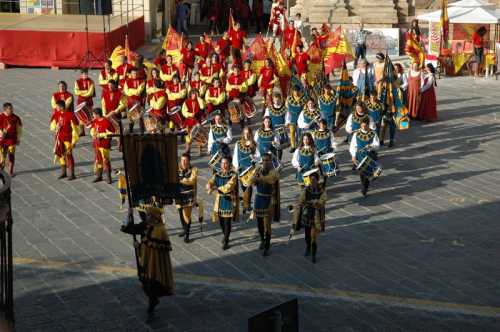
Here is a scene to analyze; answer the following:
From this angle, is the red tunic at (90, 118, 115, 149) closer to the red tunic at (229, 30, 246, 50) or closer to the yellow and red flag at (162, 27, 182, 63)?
the yellow and red flag at (162, 27, 182, 63)

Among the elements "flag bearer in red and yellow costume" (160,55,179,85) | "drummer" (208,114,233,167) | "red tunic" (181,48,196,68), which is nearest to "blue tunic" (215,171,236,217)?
"drummer" (208,114,233,167)

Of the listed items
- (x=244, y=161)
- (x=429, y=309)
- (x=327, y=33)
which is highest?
(x=327, y=33)

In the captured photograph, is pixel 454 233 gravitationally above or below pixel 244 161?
below

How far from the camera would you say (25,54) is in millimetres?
31156

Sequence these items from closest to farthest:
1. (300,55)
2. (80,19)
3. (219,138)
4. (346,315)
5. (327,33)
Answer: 1. (346,315)
2. (219,138)
3. (300,55)
4. (327,33)
5. (80,19)

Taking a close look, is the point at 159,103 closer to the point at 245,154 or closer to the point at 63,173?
the point at 63,173

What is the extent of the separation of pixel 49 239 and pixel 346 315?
5.32 m

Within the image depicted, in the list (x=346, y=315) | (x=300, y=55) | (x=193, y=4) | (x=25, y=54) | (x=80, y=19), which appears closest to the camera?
(x=346, y=315)

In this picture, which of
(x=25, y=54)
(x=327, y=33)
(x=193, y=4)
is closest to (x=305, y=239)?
(x=327, y=33)

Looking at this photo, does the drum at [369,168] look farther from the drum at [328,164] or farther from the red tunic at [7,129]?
the red tunic at [7,129]

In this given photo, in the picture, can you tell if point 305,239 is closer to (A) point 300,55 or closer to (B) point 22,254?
(B) point 22,254

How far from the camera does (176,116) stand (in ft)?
71.1

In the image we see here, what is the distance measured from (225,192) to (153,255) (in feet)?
9.27

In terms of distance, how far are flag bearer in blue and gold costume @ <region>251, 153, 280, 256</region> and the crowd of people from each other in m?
0.02
